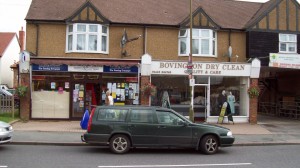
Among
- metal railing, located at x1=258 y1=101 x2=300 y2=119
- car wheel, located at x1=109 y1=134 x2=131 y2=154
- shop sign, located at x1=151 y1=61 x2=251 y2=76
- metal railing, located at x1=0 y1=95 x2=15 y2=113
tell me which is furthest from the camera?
metal railing, located at x1=258 y1=101 x2=300 y2=119

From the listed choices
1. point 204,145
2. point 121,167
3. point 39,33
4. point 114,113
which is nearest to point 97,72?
point 39,33

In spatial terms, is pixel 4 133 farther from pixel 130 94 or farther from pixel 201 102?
pixel 201 102

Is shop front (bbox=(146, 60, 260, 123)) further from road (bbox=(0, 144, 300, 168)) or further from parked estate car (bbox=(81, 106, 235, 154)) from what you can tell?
parked estate car (bbox=(81, 106, 235, 154))

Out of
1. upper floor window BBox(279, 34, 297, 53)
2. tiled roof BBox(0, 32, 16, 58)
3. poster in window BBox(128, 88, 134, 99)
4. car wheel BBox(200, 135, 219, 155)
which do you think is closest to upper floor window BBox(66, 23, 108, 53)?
poster in window BBox(128, 88, 134, 99)

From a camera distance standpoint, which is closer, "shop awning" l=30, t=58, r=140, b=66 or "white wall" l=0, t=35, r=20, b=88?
"shop awning" l=30, t=58, r=140, b=66

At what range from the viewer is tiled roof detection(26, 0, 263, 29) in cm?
2047

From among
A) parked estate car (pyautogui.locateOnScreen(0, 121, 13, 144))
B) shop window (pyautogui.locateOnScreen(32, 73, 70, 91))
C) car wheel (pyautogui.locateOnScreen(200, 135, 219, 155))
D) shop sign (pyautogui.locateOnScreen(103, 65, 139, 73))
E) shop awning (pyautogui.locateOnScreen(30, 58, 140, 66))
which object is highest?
shop awning (pyautogui.locateOnScreen(30, 58, 140, 66))

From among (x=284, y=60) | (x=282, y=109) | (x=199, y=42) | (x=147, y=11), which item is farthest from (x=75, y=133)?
(x=282, y=109)

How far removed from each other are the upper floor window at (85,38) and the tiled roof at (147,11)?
81 centimetres

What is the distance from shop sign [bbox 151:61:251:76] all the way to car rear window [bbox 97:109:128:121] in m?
8.18

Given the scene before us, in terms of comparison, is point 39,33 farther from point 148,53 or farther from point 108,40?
point 148,53

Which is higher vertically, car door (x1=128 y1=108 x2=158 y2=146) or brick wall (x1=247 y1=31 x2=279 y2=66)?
brick wall (x1=247 y1=31 x2=279 y2=66)

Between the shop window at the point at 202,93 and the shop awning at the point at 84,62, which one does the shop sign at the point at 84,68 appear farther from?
the shop window at the point at 202,93

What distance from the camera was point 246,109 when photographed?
20.7 metres
